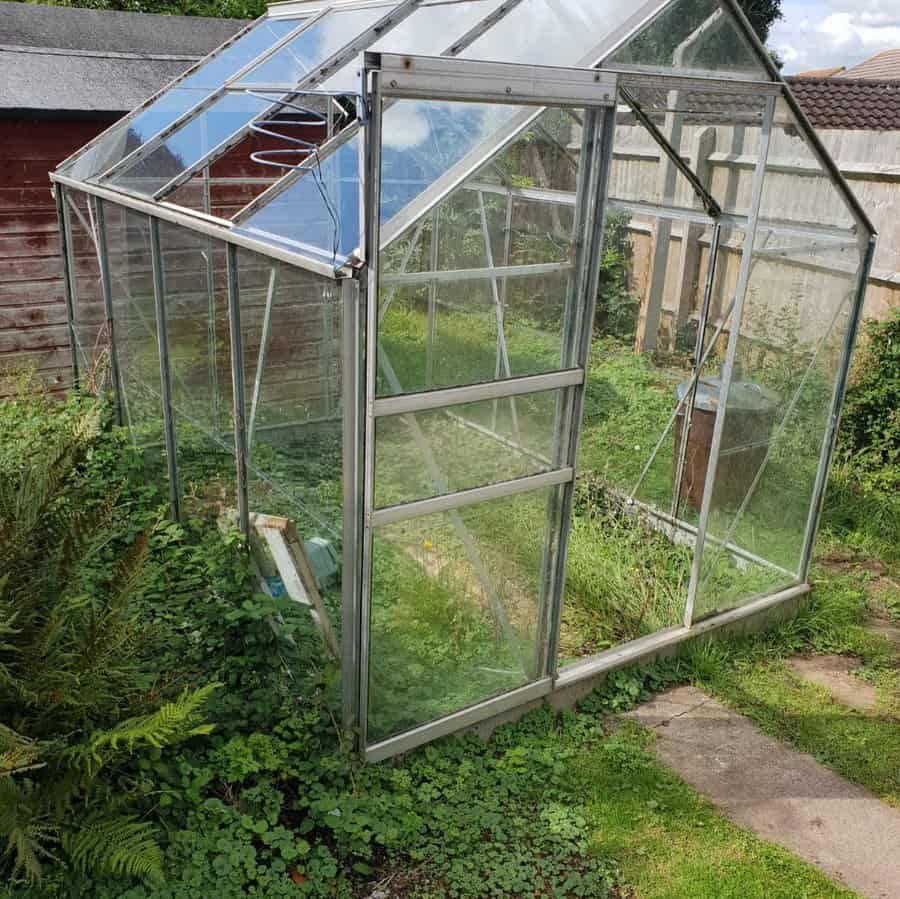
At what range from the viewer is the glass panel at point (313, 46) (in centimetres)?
443

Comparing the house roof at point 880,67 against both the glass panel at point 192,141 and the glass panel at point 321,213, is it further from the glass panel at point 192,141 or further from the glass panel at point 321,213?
the glass panel at point 321,213

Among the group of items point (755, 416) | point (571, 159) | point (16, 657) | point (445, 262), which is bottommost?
point (16, 657)

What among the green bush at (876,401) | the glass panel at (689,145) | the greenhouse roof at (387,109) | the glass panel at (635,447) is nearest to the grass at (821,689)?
the glass panel at (635,447)

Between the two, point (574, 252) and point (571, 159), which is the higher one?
point (571, 159)

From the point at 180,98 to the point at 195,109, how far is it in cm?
50

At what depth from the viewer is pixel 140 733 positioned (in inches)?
104

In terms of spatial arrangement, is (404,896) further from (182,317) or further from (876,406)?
(876,406)

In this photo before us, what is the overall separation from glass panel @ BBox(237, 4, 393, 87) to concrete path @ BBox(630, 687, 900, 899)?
3512mm

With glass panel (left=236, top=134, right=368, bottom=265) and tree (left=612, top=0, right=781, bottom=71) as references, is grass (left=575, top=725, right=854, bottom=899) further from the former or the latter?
tree (left=612, top=0, right=781, bottom=71)

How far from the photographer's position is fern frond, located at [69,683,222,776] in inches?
105

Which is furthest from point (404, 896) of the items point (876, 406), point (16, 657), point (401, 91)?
point (876, 406)

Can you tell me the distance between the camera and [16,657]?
2.98m

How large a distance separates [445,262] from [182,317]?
1.56 meters

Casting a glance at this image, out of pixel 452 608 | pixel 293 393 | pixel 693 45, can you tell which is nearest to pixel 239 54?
pixel 293 393
